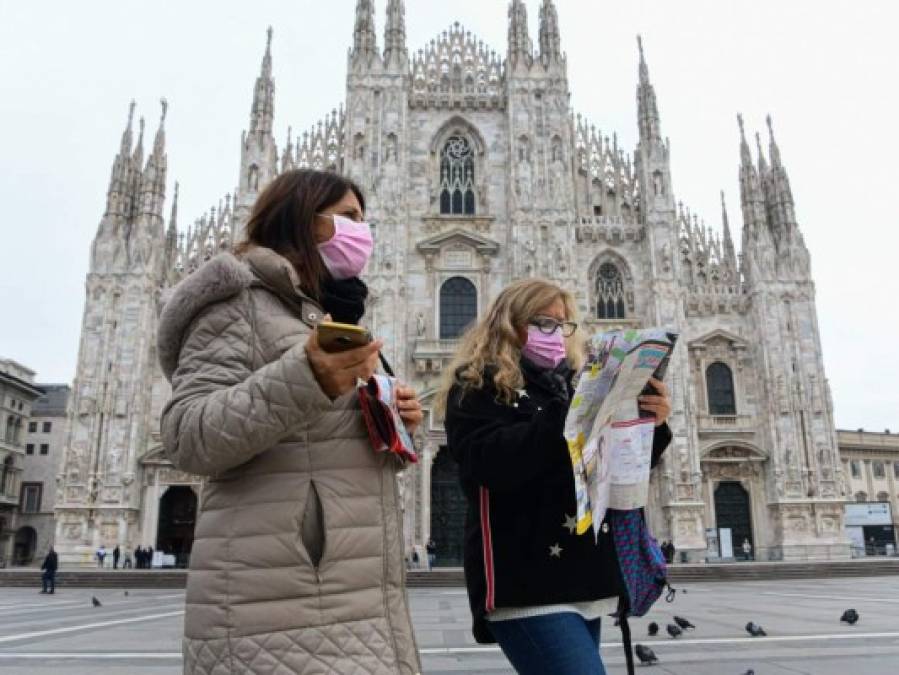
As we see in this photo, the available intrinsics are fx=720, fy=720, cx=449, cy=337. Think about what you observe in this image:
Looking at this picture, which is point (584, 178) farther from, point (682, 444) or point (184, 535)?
point (184, 535)

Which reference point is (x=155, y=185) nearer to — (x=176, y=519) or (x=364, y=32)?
(x=364, y=32)

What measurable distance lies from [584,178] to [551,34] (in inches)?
249

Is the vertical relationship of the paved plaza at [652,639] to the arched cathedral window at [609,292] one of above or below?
below

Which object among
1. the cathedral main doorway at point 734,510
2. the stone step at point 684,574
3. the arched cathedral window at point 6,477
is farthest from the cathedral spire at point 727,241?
the arched cathedral window at point 6,477

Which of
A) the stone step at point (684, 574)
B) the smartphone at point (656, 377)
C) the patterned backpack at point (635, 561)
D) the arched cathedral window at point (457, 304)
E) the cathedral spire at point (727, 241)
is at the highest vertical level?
the cathedral spire at point (727, 241)

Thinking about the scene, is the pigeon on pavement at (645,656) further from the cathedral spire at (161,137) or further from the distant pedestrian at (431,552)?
the cathedral spire at (161,137)

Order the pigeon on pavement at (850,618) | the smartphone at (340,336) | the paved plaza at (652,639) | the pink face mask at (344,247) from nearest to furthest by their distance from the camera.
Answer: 1. the smartphone at (340,336)
2. the pink face mask at (344,247)
3. the paved plaza at (652,639)
4. the pigeon on pavement at (850,618)

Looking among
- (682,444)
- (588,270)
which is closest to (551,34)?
(588,270)

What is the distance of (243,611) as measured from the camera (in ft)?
5.87

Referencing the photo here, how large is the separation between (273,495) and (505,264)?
26.7 meters

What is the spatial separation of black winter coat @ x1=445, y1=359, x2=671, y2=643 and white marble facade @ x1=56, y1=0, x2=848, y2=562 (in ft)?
74.0

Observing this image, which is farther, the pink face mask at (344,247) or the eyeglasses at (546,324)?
the eyeglasses at (546,324)

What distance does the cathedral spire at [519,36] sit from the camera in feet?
98.0

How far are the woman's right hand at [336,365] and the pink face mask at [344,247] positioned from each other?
1.86ft
